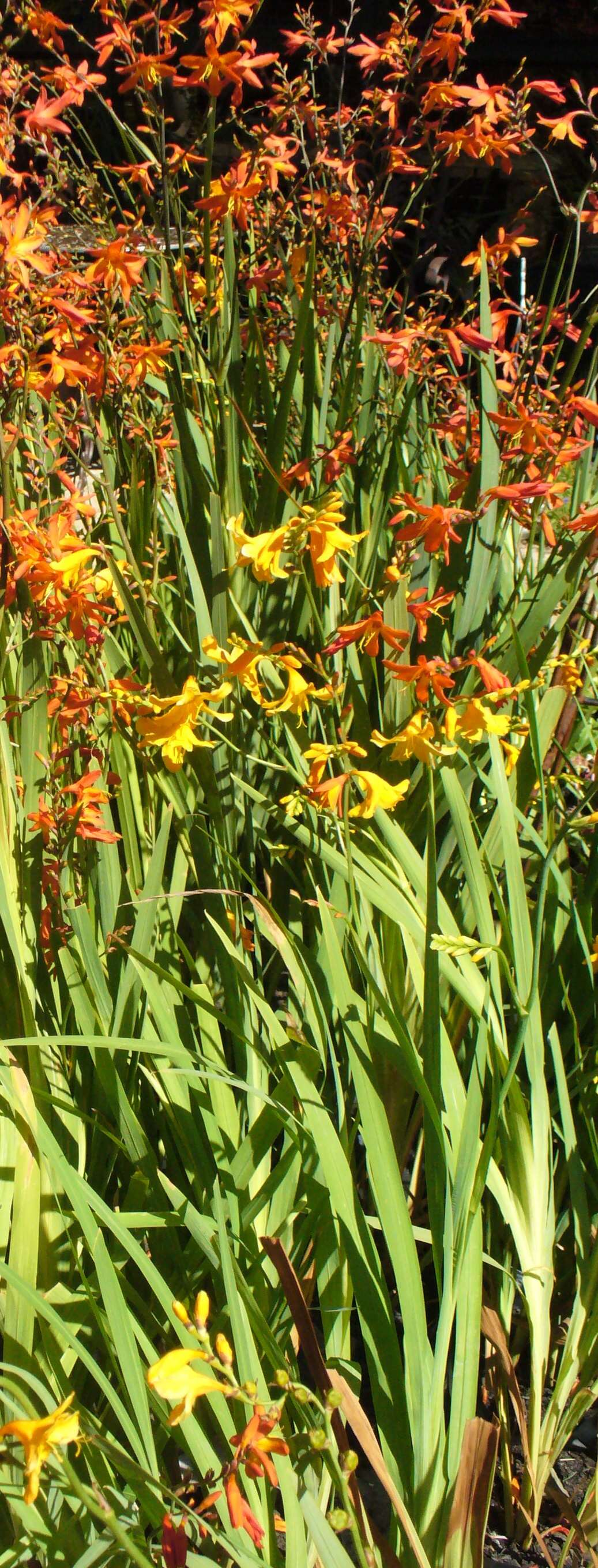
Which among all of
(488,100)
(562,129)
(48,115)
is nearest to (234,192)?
(48,115)

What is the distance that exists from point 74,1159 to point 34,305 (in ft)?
4.60

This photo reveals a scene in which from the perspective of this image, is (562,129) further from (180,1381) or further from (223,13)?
(180,1381)

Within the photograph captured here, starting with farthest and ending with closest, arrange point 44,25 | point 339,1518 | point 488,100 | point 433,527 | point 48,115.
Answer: point 44,25, point 488,100, point 48,115, point 433,527, point 339,1518

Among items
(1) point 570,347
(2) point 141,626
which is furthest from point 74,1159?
(1) point 570,347

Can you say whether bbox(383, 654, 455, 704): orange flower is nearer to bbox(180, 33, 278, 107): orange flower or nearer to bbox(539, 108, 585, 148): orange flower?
bbox(180, 33, 278, 107): orange flower

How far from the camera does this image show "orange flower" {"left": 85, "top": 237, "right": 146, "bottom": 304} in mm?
1459

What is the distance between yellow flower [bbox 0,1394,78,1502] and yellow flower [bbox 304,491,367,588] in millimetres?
826

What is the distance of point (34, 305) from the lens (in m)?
1.84

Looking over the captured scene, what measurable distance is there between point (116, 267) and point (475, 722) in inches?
32.9

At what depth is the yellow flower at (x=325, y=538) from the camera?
1178 mm

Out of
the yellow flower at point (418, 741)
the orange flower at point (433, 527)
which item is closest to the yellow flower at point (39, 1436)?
the yellow flower at point (418, 741)

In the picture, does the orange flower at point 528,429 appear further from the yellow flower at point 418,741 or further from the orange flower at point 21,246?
the orange flower at point 21,246

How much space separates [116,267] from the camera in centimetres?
148

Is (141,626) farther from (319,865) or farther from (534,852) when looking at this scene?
(534,852)
